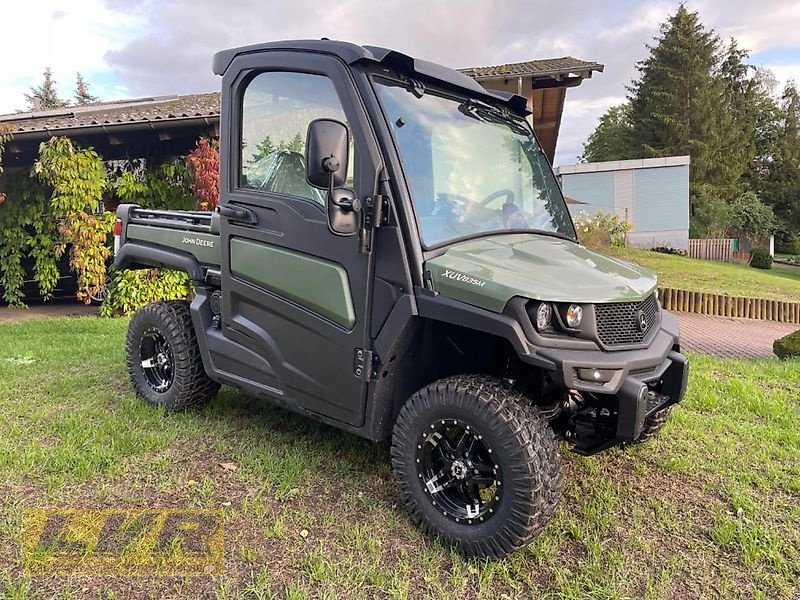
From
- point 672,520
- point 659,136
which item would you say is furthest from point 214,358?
point 659,136

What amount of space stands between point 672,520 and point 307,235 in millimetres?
2291

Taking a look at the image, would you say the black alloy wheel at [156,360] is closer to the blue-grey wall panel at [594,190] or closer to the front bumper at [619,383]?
the front bumper at [619,383]

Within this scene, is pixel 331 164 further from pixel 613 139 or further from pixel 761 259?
pixel 613 139

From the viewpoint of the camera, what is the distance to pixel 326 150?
2.49 metres

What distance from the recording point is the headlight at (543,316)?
7.77ft

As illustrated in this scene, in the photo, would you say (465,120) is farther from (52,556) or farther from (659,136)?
(659,136)

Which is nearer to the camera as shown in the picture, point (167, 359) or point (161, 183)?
point (167, 359)

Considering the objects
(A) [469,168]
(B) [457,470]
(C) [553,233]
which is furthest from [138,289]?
(B) [457,470]

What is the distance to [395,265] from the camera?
2.66 metres

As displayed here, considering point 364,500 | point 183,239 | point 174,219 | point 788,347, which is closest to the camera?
point 364,500

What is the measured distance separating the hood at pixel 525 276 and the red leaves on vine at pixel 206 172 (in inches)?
253

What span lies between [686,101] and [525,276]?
146 feet

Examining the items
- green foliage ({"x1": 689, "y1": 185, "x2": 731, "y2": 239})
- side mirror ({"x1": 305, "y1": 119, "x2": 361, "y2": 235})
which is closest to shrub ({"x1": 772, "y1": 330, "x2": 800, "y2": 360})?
side mirror ({"x1": 305, "y1": 119, "x2": 361, "y2": 235})

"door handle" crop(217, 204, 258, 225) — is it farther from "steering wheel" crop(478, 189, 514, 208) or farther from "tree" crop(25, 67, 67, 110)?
"tree" crop(25, 67, 67, 110)
